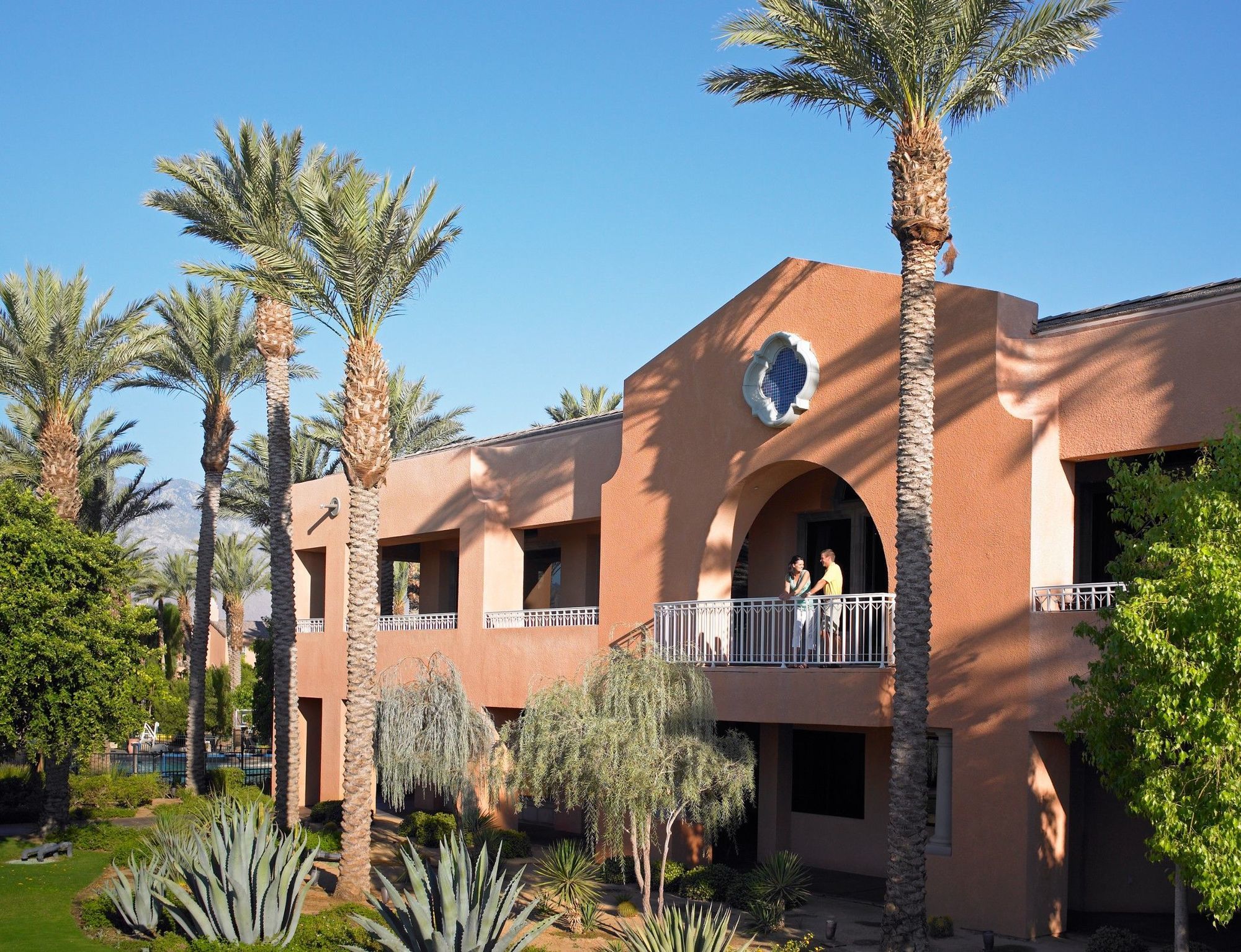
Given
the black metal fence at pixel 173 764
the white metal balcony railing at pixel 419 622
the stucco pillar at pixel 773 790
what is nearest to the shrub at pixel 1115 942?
the stucco pillar at pixel 773 790

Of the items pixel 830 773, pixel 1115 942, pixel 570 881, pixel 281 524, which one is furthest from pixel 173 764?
pixel 1115 942

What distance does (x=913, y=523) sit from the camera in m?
13.3

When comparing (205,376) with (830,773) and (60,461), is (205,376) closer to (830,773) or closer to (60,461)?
(60,461)

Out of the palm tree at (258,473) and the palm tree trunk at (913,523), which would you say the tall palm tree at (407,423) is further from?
the palm tree trunk at (913,523)

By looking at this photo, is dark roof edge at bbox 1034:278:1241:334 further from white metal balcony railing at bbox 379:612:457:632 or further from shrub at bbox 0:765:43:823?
shrub at bbox 0:765:43:823

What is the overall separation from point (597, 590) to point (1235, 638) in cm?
1609

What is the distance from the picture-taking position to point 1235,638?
9633 millimetres

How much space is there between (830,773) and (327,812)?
1118cm

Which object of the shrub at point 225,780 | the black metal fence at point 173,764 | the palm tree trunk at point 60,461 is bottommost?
the black metal fence at point 173,764

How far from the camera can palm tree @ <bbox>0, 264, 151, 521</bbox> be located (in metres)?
26.2

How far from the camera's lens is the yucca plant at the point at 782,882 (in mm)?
15680

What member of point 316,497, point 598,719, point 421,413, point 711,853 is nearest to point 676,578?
point 711,853

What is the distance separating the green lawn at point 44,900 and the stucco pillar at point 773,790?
9.43m

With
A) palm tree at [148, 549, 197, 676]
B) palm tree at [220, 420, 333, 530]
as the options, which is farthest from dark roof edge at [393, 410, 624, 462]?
palm tree at [148, 549, 197, 676]
